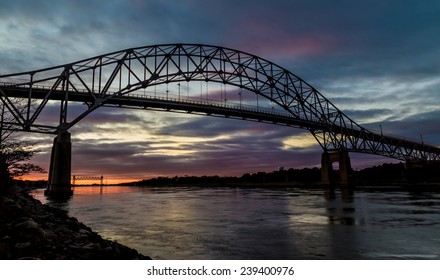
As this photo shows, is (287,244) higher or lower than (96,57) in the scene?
lower

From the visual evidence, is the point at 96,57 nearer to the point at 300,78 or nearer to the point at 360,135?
the point at 300,78

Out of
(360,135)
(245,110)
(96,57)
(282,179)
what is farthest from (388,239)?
(282,179)

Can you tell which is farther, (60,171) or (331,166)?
(331,166)

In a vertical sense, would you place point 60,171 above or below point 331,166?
below

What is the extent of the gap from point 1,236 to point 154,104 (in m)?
53.8

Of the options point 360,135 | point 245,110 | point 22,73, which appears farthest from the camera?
point 360,135

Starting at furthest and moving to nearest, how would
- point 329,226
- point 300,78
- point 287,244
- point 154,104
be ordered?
point 300,78 < point 154,104 < point 329,226 < point 287,244

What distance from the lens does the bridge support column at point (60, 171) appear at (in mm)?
41000

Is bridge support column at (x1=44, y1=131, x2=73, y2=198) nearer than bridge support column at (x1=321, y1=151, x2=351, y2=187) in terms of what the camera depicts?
Yes

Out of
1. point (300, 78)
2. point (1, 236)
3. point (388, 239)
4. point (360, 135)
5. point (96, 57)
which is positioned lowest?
point (388, 239)

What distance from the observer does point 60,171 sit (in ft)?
135

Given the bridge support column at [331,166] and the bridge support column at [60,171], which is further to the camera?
the bridge support column at [331,166]

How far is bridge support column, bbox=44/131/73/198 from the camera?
4100 centimetres
